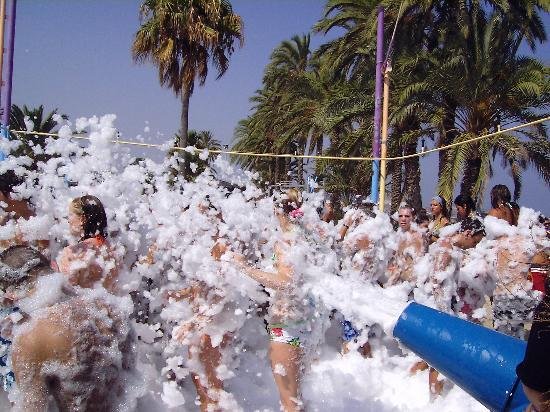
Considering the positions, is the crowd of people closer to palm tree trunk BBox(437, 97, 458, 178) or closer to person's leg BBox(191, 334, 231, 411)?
person's leg BBox(191, 334, 231, 411)

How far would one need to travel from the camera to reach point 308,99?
21.6 m

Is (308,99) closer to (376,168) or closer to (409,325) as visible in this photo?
(376,168)

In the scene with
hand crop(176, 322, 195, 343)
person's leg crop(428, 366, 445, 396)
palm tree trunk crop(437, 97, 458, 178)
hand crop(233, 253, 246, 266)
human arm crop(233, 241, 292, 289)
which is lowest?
person's leg crop(428, 366, 445, 396)

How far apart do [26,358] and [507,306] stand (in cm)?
364

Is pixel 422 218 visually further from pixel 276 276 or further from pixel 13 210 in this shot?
pixel 13 210

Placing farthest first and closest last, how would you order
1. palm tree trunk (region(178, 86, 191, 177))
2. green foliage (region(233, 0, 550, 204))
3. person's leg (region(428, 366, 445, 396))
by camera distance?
1. palm tree trunk (region(178, 86, 191, 177))
2. green foliage (region(233, 0, 550, 204))
3. person's leg (region(428, 366, 445, 396))

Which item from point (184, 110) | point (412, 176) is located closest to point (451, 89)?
point (412, 176)

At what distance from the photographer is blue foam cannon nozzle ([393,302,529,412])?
6.72 ft

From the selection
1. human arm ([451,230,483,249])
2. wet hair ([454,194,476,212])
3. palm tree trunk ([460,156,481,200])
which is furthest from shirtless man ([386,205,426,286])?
palm tree trunk ([460,156,481,200])

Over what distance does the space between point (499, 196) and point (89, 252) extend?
13.1 feet

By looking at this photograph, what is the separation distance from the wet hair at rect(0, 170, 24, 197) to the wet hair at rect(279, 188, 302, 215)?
6.06 ft

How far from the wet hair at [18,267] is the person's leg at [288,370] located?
1.62m

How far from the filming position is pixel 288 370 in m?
3.36

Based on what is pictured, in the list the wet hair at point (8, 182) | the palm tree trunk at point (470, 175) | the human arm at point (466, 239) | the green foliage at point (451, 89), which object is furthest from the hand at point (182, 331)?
the palm tree trunk at point (470, 175)
